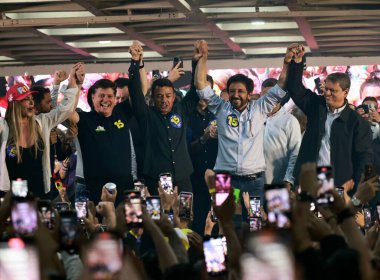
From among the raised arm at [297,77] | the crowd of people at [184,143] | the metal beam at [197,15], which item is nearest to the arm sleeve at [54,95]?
the crowd of people at [184,143]

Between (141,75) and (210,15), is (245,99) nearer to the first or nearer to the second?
(141,75)

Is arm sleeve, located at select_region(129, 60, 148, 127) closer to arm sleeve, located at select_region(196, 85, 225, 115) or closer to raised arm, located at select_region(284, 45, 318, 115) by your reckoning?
arm sleeve, located at select_region(196, 85, 225, 115)

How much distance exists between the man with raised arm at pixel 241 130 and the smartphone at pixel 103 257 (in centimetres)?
769

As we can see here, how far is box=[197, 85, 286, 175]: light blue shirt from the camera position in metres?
12.5

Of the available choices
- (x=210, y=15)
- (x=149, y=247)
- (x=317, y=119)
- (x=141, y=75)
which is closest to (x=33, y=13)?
(x=210, y=15)

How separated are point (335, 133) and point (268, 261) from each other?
28.0 ft

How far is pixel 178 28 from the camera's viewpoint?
16.9 meters

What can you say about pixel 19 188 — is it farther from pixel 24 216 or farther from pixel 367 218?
pixel 367 218

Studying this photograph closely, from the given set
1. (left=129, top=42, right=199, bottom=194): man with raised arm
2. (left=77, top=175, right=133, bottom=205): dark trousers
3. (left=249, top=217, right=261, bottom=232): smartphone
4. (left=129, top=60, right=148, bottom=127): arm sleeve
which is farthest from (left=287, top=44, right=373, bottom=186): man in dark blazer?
(left=249, top=217, right=261, bottom=232): smartphone

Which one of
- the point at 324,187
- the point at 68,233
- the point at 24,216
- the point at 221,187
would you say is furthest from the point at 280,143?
the point at 24,216

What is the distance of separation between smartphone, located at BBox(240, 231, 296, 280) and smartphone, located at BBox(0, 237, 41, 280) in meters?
0.77

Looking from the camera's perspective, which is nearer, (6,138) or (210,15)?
(6,138)

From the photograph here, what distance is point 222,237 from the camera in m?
6.24

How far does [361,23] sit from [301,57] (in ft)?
15.5
